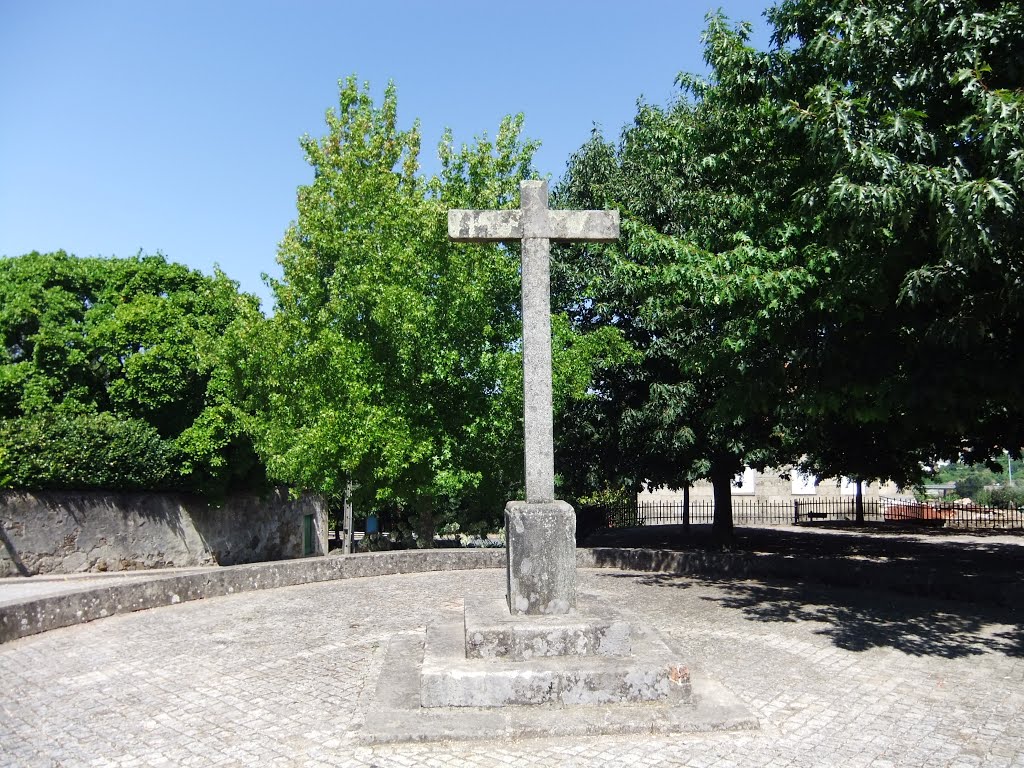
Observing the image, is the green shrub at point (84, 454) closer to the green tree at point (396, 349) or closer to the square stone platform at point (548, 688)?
the green tree at point (396, 349)

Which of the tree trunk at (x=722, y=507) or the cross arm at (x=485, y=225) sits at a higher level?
the cross arm at (x=485, y=225)

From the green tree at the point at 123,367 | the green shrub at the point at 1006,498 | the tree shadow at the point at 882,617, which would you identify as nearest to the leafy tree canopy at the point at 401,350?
the green tree at the point at 123,367

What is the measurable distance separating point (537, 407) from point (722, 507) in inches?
528

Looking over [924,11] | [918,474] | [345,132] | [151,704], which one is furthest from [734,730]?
[345,132]

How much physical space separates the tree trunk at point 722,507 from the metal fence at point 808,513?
629cm

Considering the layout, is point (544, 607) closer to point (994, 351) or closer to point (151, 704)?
point (151, 704)

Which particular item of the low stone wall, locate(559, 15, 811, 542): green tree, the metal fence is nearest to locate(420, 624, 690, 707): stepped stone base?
locate(559, 15, 811, 542): green tree

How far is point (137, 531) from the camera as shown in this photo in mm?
20547

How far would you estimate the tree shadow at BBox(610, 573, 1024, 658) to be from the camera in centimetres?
809

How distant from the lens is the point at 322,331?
51.9ft

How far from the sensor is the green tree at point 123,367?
1989cm

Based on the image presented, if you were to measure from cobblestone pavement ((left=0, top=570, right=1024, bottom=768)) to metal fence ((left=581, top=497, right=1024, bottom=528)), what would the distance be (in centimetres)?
1526

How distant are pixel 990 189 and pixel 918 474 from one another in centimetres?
1568

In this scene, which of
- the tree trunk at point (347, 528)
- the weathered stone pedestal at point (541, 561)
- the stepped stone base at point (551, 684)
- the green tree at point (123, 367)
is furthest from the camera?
the tree trunk at point (347, 528)
